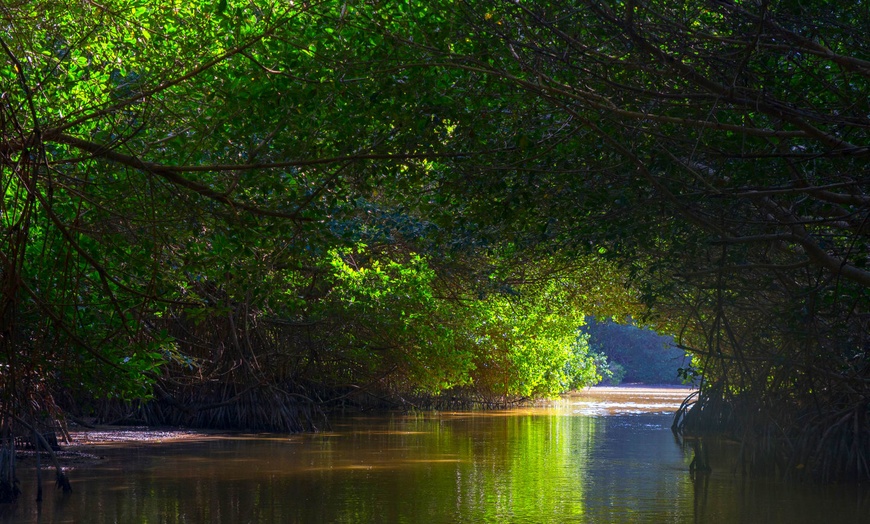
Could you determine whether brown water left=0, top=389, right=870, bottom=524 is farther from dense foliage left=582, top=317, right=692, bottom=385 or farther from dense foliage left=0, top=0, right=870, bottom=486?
dense foliage left=582, top=317, right=692, bottom=385

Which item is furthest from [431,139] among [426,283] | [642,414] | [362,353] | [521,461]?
[642,414]

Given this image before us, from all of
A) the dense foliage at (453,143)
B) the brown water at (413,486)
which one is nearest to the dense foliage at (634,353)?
the brown water at (413,486)

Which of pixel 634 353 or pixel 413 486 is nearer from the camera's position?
pixel 413 486

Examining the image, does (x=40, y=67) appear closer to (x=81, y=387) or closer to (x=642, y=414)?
(x=81, y=387)

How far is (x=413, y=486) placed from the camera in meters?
9.47

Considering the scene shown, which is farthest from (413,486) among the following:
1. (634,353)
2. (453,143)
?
(634,353)

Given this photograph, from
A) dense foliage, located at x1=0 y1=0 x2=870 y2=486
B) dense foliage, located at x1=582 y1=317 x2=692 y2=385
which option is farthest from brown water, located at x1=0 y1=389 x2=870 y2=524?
dense foliage, located at x1=582 y1=317 x2=692 y2=385

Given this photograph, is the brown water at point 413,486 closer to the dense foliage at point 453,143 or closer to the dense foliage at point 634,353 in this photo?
the dense foliage at point 453,143

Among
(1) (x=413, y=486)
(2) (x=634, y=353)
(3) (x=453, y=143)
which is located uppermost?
(3) (x=453, y=143)

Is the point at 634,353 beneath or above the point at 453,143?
beneath

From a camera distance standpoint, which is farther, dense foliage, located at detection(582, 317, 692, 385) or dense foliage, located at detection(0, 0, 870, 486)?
dense foliage, located at detection(582, 317, 692, 385)

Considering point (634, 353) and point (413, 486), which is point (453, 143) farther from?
point (634, 353)

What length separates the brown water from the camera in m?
7.85

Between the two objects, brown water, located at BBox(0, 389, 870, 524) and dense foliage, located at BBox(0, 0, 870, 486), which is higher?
dense foliage, located at BBox(0, 0, 870, 486)
